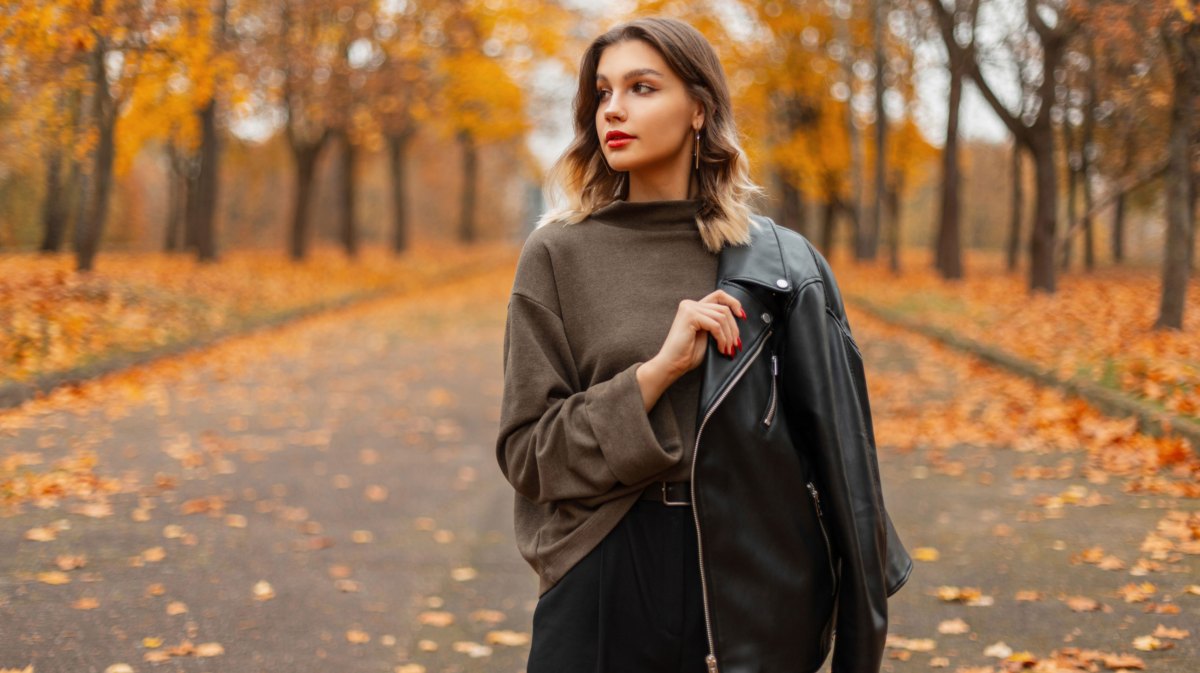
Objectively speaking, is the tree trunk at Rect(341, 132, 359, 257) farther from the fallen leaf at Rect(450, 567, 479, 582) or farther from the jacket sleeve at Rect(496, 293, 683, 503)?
the jacket sleeve at Rect(496, 293, 683, 503)

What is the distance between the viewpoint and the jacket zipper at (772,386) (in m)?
2.33

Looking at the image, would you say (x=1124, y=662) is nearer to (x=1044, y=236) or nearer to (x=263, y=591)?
(x=263, y=591)

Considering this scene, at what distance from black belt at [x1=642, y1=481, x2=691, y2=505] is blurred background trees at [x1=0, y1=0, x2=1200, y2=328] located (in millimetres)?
9370

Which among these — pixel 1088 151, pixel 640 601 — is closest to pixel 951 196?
pixel 1088 151

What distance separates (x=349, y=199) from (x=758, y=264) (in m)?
31.9

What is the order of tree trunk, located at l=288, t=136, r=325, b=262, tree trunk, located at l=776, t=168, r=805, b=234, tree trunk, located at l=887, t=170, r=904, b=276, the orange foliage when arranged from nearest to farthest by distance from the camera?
1. the orange foliage
2. tree trunk, located at l=887, t=170, r=904, b=276
3. tree trunk, located at l=288, t=136, r=325, b=262
4. tree trunk, located at l=776, t=168, r=805, b=234

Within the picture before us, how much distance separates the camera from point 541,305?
8.16 ft

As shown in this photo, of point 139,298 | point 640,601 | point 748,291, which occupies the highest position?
point 748,291

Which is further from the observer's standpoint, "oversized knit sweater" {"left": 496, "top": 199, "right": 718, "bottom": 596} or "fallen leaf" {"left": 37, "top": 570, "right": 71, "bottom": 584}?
"fallen leaf" {"left": 37, "top": 570, "right": 71, "bottom": 584}

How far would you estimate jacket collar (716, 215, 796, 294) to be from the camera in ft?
7.89

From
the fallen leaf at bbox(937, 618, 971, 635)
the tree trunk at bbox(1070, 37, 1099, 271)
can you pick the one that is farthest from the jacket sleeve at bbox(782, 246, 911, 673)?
the tree trunk at bbox(1070, 37, 1099, 271)

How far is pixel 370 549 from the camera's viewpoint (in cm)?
690

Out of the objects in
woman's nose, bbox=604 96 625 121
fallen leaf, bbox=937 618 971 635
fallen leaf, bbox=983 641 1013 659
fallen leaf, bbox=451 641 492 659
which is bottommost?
fallen leaf, bbox=451 641 492 659

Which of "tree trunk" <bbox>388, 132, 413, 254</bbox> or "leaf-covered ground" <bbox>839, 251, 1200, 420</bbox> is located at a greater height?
"tree trunk" <bbox>388, 132, 413, 254</bbox>
